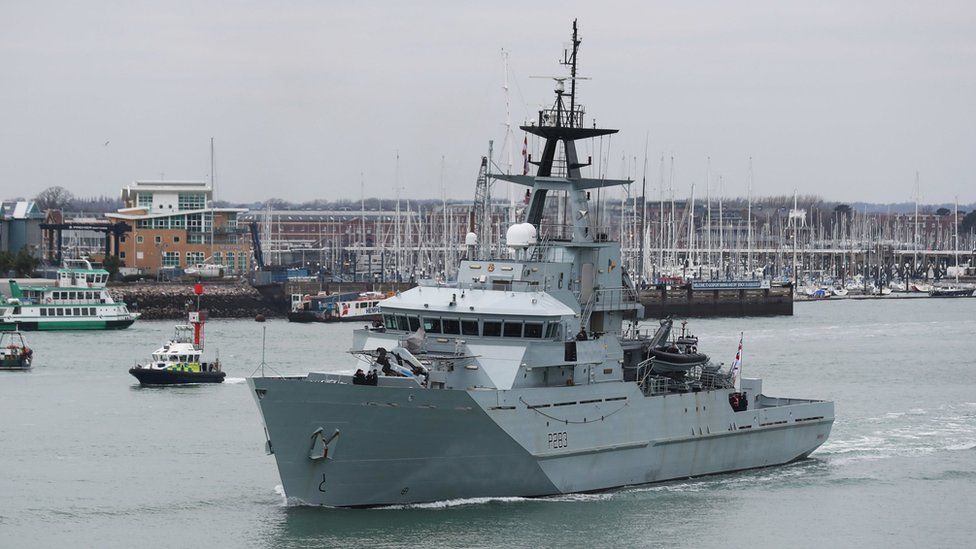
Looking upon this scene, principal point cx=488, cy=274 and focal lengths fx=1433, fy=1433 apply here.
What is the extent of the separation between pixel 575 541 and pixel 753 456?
8678 mm

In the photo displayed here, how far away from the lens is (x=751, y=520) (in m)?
27.0

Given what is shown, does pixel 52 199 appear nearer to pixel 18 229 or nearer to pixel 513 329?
pixel 18 229

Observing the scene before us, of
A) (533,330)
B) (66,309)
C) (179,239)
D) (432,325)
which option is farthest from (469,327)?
(179,239)

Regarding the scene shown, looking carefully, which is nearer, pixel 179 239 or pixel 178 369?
pixel 178 369

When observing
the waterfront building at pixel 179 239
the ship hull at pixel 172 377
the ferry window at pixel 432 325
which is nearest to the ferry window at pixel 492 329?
the ferry window at pixel 432 325

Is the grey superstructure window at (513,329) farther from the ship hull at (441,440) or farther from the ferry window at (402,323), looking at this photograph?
the ferry window at (402,323)

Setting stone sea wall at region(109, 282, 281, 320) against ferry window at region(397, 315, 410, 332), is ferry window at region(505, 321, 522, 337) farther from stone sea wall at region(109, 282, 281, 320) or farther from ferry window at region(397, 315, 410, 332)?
stone sea wall at region(109, 282, 281, 320)

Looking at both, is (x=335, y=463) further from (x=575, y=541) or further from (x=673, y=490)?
(x=673, y=490)

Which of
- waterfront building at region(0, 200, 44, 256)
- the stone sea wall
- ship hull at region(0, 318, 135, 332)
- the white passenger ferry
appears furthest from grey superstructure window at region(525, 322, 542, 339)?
waterfront building at region(0, 200, 44, 256)

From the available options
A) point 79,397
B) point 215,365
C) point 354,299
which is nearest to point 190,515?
point 79,397

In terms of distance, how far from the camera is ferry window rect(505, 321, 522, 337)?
1045 inches

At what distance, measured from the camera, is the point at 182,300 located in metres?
95.1

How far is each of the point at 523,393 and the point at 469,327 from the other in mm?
1906

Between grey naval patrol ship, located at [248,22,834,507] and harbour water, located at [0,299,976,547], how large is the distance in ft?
1.82
